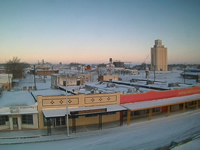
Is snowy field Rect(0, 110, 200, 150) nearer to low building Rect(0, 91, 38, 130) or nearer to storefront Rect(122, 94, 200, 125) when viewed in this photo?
storefront Rect(122, 94, 200, 125)

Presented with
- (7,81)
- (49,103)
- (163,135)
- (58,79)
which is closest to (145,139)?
(163,135)

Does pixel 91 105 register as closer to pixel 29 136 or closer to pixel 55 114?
pixel 55 114

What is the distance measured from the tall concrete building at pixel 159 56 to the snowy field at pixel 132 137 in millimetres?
A: 153608

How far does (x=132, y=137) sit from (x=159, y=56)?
16106 centimetres

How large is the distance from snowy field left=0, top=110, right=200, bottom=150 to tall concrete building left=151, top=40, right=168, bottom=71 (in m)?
154

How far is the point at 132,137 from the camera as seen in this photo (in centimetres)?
1611

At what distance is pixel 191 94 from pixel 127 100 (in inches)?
511

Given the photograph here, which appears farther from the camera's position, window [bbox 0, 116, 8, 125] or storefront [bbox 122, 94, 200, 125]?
storefront [bbox 122, 94, 200, 125]

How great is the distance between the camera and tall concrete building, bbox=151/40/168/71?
166250 mm

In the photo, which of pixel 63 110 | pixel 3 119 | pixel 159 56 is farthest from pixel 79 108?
A: pixel 159 56

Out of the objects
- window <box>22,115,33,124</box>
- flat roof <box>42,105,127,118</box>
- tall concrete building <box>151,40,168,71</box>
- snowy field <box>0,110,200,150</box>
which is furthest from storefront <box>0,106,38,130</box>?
tall concrete building <box>151,40,168,71</box>

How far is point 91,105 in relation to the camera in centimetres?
1931

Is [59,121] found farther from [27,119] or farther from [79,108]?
[27,119]

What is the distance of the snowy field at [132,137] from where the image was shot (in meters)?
14.2
